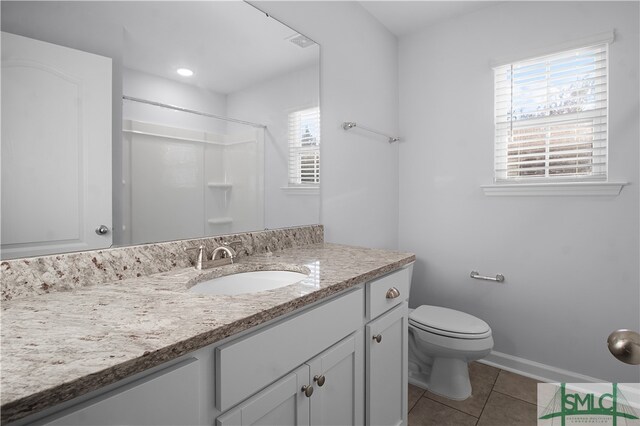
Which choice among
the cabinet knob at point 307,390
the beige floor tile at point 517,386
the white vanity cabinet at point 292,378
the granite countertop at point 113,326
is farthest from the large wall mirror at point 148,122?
the beige floor tile at point 517,386

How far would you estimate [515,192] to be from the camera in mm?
2203

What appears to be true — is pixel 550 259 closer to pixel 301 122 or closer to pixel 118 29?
pixel 301 122

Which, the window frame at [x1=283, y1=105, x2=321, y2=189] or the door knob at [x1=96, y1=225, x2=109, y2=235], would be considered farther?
the window frame at [x1=283, y1=105, x2=321, y2=189]

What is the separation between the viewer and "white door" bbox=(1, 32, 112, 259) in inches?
35.0

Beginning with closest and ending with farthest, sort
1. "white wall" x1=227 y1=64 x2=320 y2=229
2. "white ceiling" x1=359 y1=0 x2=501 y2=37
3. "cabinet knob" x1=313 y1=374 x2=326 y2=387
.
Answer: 1. "cabinet knob" x1=313 y1=374 x2=326 y2=387
2. "white wall" x1=227 y1=64 x2=320 y2=229
3. "white ceiling" x1=359 y1=0 x2=501 y2=37

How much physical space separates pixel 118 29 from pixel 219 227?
2.60 feet

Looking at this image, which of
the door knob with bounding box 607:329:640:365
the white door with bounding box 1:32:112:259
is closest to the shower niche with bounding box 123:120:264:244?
the white door with bounding box 1:32:112:259

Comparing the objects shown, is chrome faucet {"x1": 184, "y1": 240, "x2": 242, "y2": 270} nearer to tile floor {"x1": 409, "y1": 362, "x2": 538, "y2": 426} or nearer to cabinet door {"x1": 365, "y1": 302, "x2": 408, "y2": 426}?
cabinet door {"x1": 365, "y1": 302, "x2": 408, "y2": 426}

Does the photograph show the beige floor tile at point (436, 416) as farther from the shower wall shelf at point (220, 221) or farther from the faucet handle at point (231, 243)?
the shower wall shelf at point (220, 221)

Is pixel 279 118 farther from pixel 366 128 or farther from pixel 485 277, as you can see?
pixel 485 277

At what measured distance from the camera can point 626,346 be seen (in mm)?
542

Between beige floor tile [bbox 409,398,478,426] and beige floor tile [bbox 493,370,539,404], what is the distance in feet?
1.28

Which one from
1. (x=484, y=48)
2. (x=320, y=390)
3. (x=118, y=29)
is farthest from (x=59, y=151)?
(x=484, y=48)

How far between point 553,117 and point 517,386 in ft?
5.56
